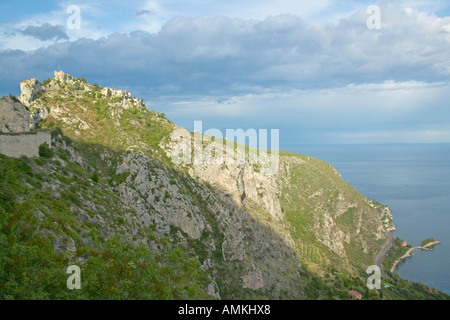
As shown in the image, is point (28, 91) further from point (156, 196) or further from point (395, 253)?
point (395, 253)

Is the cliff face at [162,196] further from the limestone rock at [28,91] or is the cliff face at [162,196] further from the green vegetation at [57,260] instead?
the green vegetation at [57,260]

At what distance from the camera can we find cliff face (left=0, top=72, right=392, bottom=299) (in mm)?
37812

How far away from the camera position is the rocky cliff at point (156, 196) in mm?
33156

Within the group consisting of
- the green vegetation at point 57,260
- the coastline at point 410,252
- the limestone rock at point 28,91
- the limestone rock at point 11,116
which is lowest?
the coastline at point 410,252

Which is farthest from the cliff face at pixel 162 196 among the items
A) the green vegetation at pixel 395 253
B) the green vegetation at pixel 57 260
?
the green vegetation at pixel 395 253

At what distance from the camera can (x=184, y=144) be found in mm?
66438

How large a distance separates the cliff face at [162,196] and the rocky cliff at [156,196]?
185mm

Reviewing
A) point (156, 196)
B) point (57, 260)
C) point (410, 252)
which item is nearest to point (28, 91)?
point (156, 196)

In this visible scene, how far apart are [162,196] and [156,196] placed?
105 cm

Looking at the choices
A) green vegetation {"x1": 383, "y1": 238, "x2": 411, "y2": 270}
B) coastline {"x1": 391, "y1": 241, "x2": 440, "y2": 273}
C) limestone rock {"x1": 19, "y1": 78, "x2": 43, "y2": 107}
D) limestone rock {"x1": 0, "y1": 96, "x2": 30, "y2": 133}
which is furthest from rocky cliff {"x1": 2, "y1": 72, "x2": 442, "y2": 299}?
coastline {"x1": 391, "y1": 241, "x2": 440, "y2": 273}

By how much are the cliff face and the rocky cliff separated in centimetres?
18

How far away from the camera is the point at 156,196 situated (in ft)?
169

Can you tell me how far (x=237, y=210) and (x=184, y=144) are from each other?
19524 mm
